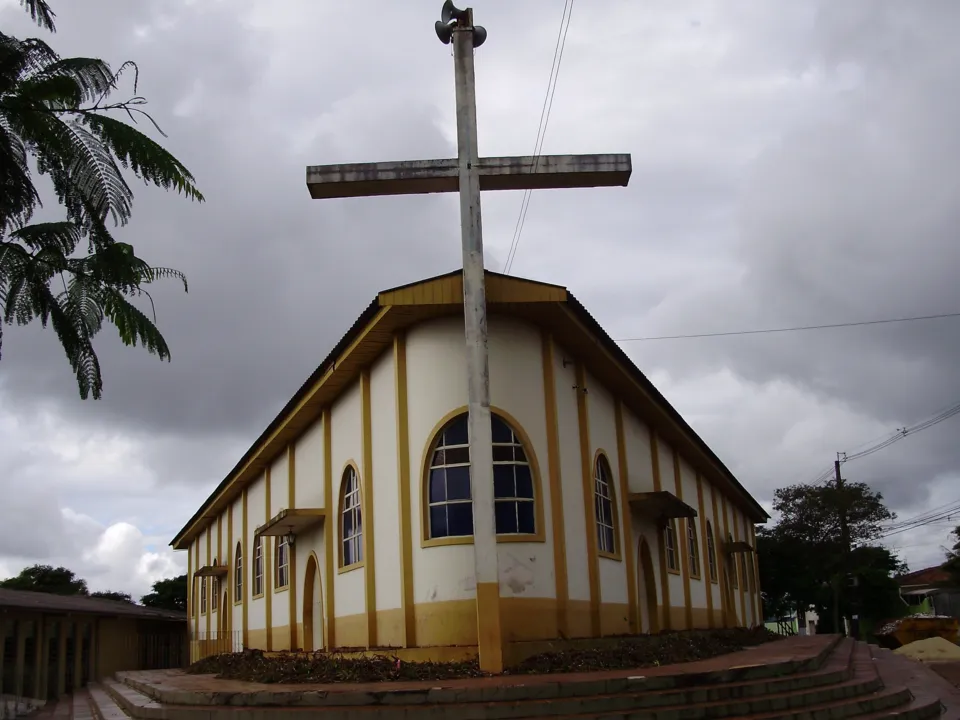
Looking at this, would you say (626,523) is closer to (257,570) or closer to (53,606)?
(257,570)

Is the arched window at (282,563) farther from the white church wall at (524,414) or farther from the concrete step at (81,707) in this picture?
the white church wall at (524,414)

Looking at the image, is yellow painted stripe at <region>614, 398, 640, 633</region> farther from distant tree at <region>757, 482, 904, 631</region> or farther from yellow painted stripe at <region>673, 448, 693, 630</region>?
distant tree at <region>757, 482, 904, 631</region>

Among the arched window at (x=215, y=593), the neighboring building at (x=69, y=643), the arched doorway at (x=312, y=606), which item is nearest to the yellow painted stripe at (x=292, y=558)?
the arched doorway at (x=312, y=606)

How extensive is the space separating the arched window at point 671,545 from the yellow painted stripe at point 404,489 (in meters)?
8.16

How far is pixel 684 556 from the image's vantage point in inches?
866

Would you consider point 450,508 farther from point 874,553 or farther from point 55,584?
point 55,584

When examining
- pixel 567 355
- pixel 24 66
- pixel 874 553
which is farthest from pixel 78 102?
pixel 874 553

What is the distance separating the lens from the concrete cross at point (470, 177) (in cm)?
1230

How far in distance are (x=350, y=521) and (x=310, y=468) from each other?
3047 millimetres

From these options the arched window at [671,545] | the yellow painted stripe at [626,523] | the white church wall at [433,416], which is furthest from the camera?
the arched window at [671,545]

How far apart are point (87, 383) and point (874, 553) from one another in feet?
146

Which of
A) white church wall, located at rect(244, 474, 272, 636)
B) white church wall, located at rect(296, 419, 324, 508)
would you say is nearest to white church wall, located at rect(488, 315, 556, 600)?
white church wall, located at rect(296, 419, 324, 508)

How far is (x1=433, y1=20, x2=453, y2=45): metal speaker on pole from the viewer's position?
1309 cm

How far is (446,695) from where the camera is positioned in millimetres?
10039
